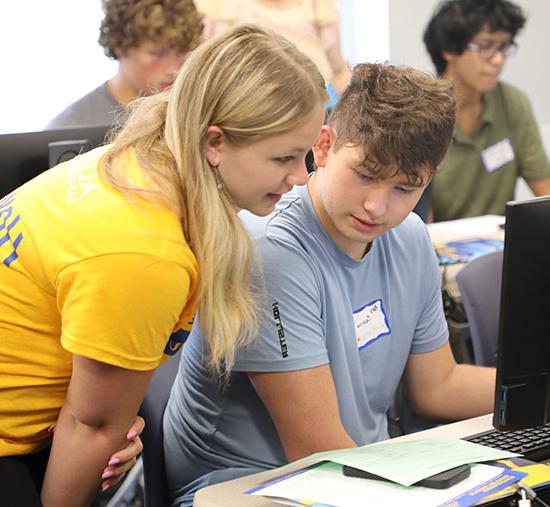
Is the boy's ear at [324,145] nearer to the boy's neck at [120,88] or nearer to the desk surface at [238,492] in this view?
the desk surface at [238,492]

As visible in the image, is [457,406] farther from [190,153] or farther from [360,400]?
[190,153]

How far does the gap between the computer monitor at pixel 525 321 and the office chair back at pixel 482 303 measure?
85 centimetres

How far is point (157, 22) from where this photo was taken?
3115 mm

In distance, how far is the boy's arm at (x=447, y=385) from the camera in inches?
68.3

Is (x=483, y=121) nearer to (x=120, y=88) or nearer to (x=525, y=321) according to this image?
(x=120, y=88)

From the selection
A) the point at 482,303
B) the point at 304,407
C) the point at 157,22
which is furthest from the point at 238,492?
the point at 157,22

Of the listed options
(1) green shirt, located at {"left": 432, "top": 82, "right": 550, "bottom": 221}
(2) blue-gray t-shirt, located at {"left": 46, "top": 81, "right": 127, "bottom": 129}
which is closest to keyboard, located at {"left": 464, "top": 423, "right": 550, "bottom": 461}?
(2) blue-gray t-shirt, located at {"left": 46, "top": 81, "right": 127, "bottom": 129}

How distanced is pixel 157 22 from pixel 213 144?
1.90 m

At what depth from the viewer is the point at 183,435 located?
5.31ft

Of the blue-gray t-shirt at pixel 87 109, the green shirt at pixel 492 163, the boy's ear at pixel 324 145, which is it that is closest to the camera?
the boy's ear at pixel 324 145

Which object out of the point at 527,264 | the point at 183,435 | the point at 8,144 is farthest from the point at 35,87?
the point at 527,264

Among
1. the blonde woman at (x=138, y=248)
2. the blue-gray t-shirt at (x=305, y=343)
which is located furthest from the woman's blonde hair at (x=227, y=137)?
the blue-gray t-shirt at (x=305, y=343)

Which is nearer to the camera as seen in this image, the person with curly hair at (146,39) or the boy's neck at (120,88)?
the person with curly hair at (146,39)

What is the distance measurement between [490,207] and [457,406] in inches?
97.3
